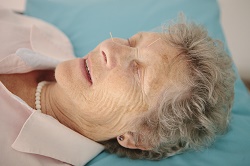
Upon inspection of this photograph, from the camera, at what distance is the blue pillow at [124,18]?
1293mm

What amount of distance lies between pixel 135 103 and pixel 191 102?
223 mm

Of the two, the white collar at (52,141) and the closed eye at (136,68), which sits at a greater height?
the closed eye at (136,68)

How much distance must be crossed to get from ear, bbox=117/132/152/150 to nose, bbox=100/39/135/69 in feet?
0.99

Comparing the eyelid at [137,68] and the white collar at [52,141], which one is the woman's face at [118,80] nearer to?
the eyelid at [137,68]

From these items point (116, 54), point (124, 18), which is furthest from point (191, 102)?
point (124, 18)

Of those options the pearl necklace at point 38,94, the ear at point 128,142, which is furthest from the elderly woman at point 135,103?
the pearl necklace at point 38,94

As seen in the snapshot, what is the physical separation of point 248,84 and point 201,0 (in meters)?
0.70

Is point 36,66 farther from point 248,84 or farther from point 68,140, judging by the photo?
point 248,84

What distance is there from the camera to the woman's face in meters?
0.94

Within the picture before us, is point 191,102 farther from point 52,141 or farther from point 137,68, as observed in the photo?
point 52,141

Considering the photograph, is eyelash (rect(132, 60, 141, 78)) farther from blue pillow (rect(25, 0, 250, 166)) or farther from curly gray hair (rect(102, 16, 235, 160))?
blue pillow (rect(25, 0, 250, 166))

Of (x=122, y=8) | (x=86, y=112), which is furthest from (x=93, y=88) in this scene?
(x=122, y=8)

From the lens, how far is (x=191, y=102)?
3.20 feet

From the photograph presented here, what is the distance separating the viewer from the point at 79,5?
174 centimetres
